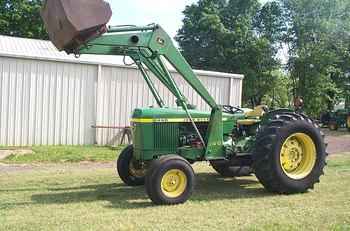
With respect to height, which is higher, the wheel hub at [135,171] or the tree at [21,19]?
the tree at [21,19]

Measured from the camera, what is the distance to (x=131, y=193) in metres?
9.33

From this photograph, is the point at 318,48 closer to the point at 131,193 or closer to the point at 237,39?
the point at 237,39

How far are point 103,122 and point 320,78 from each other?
2212cm

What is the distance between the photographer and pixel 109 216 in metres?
7.26

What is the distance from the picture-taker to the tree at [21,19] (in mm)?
38625

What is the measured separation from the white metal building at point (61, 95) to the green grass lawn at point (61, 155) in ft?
4.01

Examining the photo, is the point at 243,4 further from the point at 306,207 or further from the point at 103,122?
the point at 306,207

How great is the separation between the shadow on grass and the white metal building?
7277 millimetres

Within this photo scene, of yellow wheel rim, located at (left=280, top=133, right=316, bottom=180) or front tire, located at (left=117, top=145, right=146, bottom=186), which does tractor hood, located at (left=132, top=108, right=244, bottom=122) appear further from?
yellow wheel rim, located at (left=280, top=133, right=316, bottom=180)

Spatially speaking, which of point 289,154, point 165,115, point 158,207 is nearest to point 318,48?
point 289,154

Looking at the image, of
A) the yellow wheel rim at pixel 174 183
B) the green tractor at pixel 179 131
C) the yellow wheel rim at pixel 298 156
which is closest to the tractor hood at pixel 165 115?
the green tractor at pixel 179 131

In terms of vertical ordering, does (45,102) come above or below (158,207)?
above

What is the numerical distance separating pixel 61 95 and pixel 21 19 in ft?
77.8

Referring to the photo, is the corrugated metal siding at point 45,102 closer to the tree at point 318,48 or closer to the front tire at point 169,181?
the front tire at point 169,181
